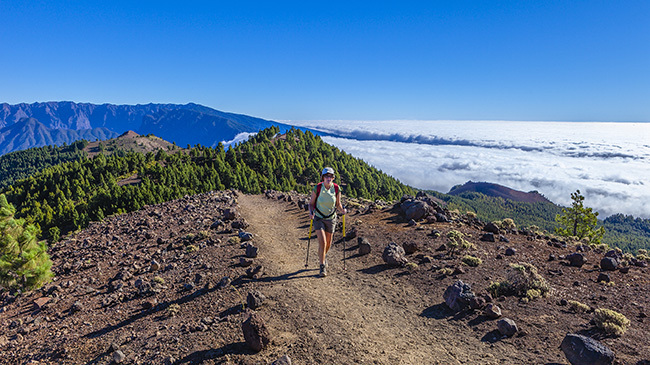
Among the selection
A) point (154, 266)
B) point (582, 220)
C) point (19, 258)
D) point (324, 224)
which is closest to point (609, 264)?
point (324, 224)

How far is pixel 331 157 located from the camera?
116 m

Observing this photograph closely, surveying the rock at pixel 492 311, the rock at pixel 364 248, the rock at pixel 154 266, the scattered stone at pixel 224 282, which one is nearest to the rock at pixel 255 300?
the scattered stone at pixel 224 282

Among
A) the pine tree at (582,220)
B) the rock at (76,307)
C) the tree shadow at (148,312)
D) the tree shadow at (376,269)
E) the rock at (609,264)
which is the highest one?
the rock at (609,264)

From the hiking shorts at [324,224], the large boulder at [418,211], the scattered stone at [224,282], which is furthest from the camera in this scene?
the large boulder at [418,211]

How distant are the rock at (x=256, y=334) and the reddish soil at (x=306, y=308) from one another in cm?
20

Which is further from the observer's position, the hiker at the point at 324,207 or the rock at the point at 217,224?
the rock at the point at 217,224

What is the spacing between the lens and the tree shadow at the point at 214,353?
7410 mm

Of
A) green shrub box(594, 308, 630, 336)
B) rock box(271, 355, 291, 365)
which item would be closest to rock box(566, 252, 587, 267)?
green shrub box(594, 308, 630, 336)

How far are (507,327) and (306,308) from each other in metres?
5.60

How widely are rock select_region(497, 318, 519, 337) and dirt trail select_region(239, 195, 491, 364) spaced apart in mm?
829

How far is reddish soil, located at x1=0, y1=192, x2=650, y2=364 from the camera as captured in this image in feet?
25.2

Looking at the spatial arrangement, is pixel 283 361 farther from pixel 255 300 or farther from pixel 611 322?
pixel 611 322

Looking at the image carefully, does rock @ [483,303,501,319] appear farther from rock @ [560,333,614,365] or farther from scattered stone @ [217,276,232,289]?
scattered stone @ [217,276,232,289]

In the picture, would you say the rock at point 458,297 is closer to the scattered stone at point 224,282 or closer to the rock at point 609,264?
the rock at point 609,264
